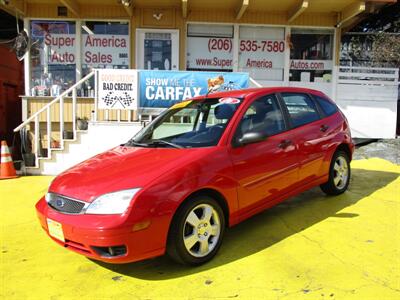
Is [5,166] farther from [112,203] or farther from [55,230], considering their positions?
[112,203]

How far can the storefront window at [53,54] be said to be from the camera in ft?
33.9

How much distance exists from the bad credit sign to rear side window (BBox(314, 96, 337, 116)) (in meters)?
4.01

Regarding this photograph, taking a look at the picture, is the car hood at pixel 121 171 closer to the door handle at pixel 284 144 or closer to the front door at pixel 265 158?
the front door at pixel 265 158

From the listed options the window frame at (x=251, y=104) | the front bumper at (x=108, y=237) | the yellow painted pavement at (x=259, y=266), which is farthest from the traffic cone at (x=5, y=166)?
the window frame at (x=251, y=104)

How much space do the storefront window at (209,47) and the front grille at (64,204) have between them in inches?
288

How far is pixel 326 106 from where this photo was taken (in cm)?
555

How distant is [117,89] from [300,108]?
14.3 ft

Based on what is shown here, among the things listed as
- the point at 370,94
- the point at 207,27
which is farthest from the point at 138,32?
the point at 370,94

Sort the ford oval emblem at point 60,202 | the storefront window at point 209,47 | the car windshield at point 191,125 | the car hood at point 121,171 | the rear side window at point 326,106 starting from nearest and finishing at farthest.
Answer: the car hood at point 121,171 < the ford oval emblem at point 60,202 < the car windshield at point 191,125 < the rear side window at point 326,106 < the storefront window at point 209,47

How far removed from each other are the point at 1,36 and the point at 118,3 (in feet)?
23.2

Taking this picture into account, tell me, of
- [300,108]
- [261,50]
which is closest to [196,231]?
[300,108]

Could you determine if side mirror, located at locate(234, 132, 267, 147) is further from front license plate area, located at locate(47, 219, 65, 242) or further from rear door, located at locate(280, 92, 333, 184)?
front license plate area, located at locate(47, 219, 65, 242)

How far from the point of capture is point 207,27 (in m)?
10.5

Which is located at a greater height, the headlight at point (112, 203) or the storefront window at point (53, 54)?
the storefront window at point (53, 54)
